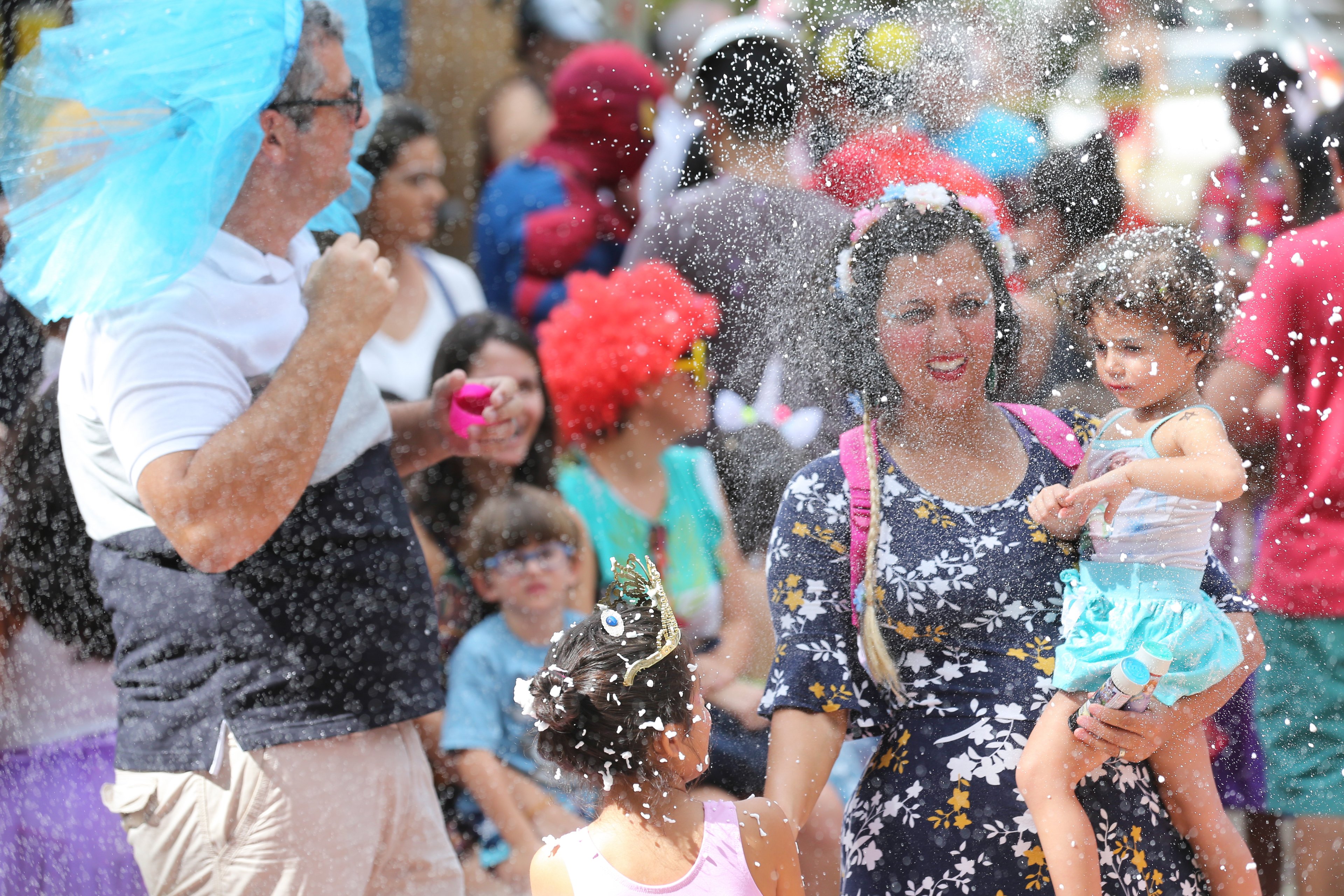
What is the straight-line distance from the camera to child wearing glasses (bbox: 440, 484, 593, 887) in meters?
2.41

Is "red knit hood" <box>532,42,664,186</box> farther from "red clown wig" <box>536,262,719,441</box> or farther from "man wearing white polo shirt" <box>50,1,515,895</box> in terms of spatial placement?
"man wearing white polo shirt" <box>50,1,515,895</box>

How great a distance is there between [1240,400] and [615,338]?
1076mm

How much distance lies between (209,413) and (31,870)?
0.95 metres

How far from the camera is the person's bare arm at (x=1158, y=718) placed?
4.67ft

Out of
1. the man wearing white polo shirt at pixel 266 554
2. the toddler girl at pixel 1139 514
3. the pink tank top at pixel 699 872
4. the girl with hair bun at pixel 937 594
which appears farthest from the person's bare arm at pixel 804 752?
the man wearing white polo shirt at pixel 266 554

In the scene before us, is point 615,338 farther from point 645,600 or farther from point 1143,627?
point 1143,627

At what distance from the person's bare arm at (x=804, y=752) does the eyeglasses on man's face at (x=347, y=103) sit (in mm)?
1029

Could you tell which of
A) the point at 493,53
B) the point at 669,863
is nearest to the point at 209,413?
the point at 669,863

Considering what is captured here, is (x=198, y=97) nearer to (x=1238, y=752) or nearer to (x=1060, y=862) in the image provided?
(x=1060, y=862)

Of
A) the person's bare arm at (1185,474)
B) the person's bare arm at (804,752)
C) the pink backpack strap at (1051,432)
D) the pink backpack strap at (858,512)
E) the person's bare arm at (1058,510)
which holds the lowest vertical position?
the person's bare arm at (804,752)

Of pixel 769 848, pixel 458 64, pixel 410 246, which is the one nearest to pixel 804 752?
pixel 769 848

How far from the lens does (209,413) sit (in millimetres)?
1626

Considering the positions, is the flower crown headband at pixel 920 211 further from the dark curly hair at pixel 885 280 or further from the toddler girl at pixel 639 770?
the toddler girl at pixel 639 770

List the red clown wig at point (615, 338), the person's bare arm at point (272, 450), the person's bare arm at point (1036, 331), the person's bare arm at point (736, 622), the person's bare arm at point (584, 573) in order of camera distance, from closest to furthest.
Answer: the person's bare arm at point (1036, 331)
the person's bare arm at point (272, 450)
the person's bare arm at point (736, 622)
the red clown wig at point (615, 338)
the person's bare arm at point (584, 573)
